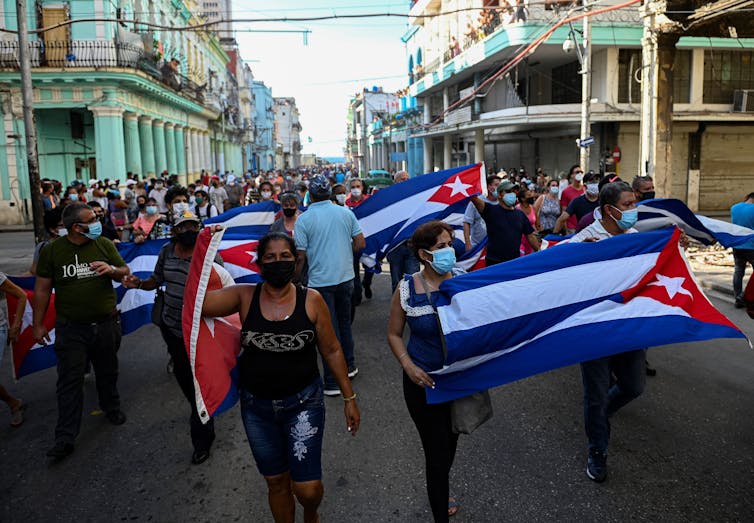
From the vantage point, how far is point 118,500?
3967 mm

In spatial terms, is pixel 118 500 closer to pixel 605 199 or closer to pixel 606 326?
pixel 606 326

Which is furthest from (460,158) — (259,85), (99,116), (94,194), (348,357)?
(259,85)

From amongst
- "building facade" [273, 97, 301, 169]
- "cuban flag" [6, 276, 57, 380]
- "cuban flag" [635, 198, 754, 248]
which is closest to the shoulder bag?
"cuban flag" [635, 198, 754, 248]

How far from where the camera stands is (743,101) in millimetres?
22797

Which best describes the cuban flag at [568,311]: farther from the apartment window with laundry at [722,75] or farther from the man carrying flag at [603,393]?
the apartment window with laundry at [722,75]

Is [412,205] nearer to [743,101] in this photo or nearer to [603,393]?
[603,393]

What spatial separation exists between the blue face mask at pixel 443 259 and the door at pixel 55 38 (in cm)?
2362

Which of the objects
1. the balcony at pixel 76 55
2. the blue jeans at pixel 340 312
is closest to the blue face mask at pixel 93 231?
the blue jeans at pixel 340 312

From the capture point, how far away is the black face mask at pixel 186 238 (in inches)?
174

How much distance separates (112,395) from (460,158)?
33.5 m

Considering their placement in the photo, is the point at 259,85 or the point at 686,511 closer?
the point at 686,511

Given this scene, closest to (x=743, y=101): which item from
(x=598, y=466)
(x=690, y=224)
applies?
(x=690, y=224)

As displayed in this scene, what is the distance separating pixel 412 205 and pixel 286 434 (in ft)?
16.2

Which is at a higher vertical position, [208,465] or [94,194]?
[94,194]
